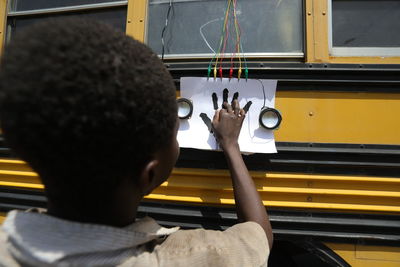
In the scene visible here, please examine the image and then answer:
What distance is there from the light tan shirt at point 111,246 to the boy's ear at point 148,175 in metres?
0.10

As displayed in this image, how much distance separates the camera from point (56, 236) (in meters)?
0.57

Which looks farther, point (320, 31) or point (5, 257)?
point (320, 31)

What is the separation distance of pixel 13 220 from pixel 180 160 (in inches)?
31.3

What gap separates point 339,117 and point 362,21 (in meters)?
0.46

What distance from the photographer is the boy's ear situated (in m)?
0.65

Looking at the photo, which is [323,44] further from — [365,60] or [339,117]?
[339,117]

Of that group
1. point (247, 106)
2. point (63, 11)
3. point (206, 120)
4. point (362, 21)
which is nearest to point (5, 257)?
point (206, 120)

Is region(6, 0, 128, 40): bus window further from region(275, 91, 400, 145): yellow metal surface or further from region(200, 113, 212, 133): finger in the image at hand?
region(275, 91, 400, 145): yellow metal surface

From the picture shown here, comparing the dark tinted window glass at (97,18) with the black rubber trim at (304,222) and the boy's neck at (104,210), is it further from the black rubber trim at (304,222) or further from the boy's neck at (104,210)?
the boy's neck at (104,210)

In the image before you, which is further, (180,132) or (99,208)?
(180,132)

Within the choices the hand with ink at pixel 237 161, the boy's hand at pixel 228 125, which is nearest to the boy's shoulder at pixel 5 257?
the hand with ink at pixel 237 161

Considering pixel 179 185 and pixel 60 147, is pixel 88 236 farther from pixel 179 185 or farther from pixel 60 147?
pixel 179 185

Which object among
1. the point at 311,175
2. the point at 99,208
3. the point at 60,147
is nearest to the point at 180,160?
the point at 311,175

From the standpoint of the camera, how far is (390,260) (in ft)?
3.99
